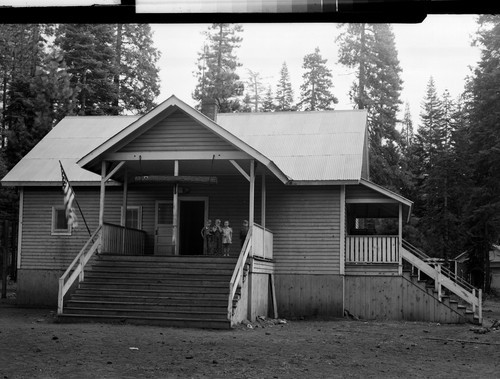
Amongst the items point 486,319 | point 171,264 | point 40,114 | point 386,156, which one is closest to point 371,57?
point 386,156

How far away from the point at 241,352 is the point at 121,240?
32.7ft

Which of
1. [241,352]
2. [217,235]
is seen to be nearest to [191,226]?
[217,235]

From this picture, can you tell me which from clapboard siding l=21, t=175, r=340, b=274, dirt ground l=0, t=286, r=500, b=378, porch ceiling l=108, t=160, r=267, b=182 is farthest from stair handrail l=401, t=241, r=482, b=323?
porch ceiling l=108, t=160, r=267, b=182

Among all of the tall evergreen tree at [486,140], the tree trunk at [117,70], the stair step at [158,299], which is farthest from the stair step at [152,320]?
the tree trunk at [117,70]

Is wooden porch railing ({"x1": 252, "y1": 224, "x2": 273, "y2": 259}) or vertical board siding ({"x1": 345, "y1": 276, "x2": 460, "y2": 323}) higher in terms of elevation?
wooden porch railing ({"x1": 252, "y1": 224, "x2": 273, "y2": 259})

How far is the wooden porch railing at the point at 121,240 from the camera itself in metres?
21.7

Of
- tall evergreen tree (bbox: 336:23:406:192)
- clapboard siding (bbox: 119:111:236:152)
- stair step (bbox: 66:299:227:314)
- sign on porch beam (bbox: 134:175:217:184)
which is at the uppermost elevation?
tall evergreen tree (bbox: 336:23:406:192)

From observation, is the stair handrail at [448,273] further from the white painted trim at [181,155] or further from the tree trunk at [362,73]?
the tree trunk at [362,73]

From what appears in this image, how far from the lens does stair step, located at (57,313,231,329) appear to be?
17859 millimetres

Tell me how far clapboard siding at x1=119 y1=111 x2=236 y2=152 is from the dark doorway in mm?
4395

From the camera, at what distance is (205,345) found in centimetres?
1462

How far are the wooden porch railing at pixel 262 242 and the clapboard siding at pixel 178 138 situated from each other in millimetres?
2496

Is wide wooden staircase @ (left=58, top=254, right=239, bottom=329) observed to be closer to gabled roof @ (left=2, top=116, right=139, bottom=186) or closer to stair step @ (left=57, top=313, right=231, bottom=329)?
stair step @ (left=57, top=313, right=231, bottom=329)

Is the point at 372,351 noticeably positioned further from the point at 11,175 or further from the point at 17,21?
the point at 11,175
